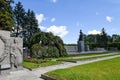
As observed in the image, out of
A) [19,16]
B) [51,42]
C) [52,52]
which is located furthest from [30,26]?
[52,52]

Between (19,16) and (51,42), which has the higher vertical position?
(19,16)

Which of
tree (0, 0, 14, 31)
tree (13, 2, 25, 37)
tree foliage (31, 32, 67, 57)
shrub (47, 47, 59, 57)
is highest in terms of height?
tree (13, 2, 25, 37)

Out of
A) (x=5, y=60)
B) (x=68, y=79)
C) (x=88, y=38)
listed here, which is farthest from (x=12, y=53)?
(x=88, y=38)

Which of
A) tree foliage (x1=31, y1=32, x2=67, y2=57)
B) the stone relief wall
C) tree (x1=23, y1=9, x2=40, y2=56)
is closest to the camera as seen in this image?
the stone relief wall

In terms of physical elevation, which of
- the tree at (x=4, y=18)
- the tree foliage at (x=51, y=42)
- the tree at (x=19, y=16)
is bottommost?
the tree foliage at (x=51, y=42)

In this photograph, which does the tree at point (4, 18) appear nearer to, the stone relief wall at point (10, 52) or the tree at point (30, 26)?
the stone relief wall at point (10, 52)

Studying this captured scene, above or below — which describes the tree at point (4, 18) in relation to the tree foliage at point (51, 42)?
above

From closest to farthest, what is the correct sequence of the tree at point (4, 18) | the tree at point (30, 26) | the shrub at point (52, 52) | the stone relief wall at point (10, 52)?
the stone relief wall at point (10, 52) < the shrub at point (52, 52) < the tree at point (4, 18) < the tree at point (30, 26)

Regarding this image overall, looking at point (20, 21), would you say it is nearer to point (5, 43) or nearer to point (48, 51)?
point (48, 51)

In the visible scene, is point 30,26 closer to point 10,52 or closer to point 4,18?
point 4,18

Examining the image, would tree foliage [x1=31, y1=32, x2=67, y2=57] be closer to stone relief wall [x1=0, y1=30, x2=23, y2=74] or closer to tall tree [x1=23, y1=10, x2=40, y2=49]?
stone relief wall [x1=0, y1=30, x2=23, y2=74]

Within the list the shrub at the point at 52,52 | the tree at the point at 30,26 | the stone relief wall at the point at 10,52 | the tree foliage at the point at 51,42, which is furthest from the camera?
the tree at the point at 30,26

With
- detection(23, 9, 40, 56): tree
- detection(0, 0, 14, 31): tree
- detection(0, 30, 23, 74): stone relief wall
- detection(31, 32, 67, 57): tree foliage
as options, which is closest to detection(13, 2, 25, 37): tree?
detection(23, 9, 40, 56): tree

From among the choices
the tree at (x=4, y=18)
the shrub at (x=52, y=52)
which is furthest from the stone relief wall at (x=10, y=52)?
the tree at (x=4, y=18)
